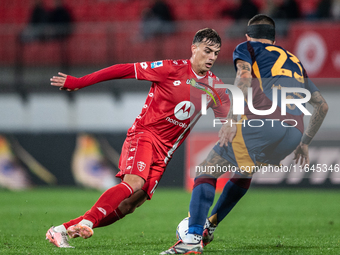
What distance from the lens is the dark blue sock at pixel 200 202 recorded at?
3974 millimetres

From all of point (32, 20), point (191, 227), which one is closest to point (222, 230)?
point (191, 227)

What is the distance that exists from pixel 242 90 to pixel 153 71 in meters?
0.90

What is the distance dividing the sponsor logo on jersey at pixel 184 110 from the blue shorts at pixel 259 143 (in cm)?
51

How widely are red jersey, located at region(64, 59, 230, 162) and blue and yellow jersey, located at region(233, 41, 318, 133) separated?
47 cm

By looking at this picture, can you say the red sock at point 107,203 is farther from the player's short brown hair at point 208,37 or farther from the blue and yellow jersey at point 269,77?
the player's short brown hair at point 208,37

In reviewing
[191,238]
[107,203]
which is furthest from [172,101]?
[191,238]

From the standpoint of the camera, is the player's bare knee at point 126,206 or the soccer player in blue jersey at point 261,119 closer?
the soccer player in blue jersey at point 261,119

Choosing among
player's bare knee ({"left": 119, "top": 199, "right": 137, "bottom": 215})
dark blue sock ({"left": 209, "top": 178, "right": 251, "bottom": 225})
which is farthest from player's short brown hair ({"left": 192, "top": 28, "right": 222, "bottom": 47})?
player's bare knee ({"left": 119, "top": 199, "right": 137, "bottom": 215})

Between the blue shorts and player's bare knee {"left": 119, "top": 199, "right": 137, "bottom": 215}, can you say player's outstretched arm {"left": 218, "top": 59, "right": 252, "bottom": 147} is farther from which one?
player's bare knee {"left": 119, "top": 199, "right": 137, "bottom": 215}

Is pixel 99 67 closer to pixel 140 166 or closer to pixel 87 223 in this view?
pixel 140 166

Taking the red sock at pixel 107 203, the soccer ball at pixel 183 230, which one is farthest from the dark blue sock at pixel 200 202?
the red sock at pixel 107 203

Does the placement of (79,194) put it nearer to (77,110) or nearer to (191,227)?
(77,110)

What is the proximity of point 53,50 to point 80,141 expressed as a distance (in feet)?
9.54

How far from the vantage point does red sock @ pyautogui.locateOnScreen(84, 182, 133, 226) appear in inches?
153
